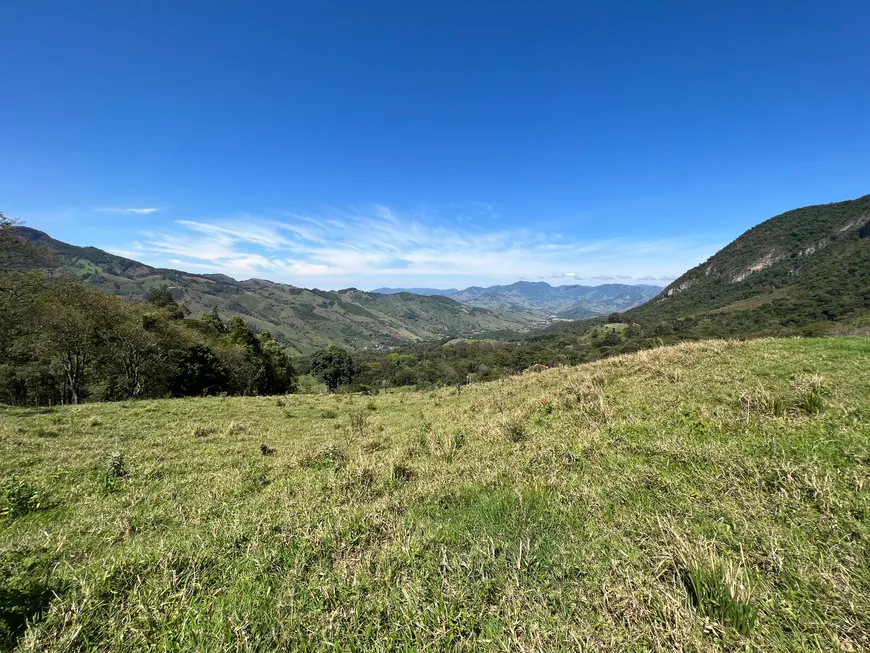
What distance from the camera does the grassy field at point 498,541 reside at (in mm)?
2473

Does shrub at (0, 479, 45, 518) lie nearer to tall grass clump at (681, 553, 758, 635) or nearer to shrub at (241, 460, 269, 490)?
shrub at (241, 460, 269, 490)

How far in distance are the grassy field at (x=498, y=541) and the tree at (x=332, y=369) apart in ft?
223

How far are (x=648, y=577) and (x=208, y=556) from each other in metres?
4.14

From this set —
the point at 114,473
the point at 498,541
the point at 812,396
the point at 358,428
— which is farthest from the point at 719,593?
the point at 358,428

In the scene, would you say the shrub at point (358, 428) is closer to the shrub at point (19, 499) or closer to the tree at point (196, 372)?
the shrub at point (19, 499)

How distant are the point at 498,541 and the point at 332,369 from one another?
74066 mm

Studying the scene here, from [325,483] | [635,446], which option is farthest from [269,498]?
[635,446]

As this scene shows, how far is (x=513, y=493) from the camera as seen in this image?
4.59 metres

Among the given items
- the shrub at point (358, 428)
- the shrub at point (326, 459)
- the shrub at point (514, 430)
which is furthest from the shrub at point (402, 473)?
the shrub at point (358, 428)

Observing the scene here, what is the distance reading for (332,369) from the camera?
73750mm

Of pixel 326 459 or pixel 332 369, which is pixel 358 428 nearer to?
pixel 326 459

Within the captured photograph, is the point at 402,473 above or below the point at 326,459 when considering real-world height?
above

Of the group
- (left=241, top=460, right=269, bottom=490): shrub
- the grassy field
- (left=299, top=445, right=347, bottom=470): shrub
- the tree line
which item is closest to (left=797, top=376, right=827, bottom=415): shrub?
the grassy field

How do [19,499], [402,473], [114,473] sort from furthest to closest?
[114,473]
[402,473]
[19,499]
